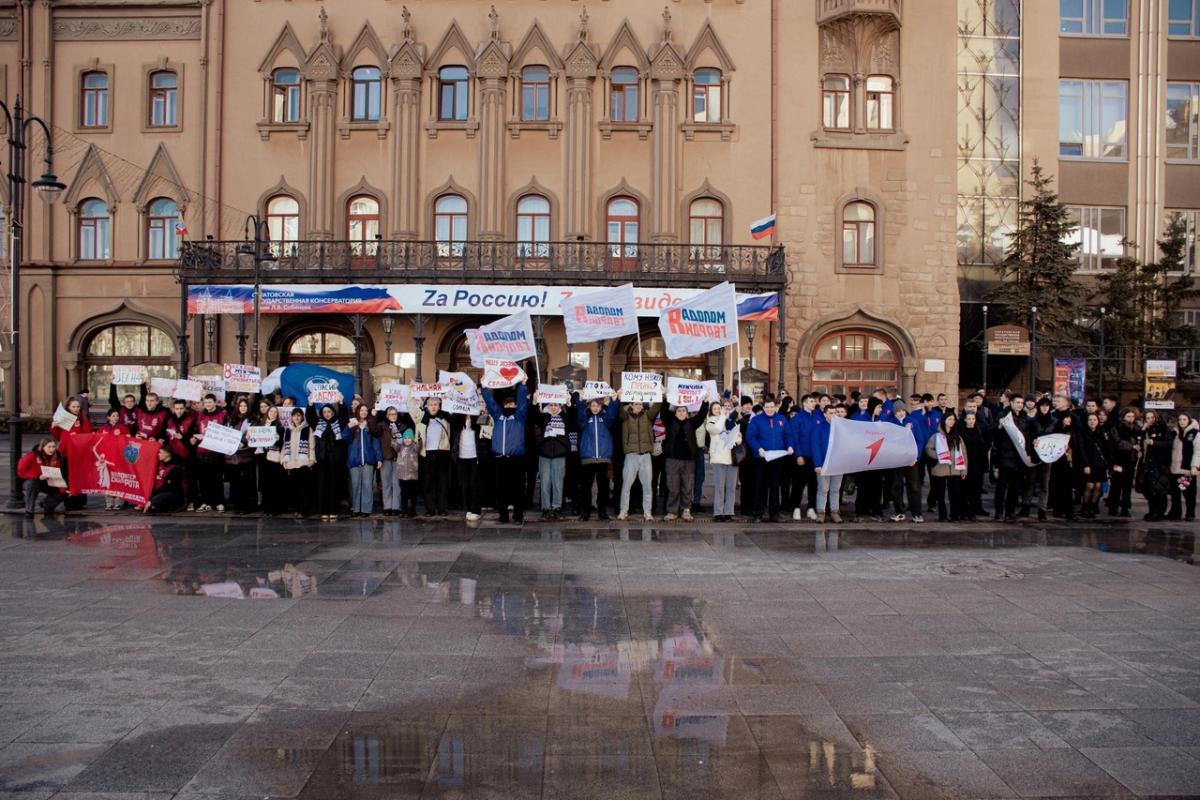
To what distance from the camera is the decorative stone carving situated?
A: 3148 centimetres

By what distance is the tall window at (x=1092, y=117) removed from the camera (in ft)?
112

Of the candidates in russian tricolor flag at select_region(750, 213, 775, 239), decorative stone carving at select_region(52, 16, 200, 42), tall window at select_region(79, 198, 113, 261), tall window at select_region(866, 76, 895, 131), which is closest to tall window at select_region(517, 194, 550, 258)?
russian tricolor flag at select_region(750, 213, 775, 239)

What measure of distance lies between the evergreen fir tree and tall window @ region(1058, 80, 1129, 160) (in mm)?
3452

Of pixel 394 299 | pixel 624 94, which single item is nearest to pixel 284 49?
pixel 394 299

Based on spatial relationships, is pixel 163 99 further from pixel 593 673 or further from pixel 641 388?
pixel 593 673

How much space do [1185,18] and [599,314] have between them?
29951mm

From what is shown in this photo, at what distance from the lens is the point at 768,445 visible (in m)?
14.6

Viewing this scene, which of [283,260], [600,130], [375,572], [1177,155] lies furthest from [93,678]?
[1177,155]

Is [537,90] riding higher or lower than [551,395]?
higher

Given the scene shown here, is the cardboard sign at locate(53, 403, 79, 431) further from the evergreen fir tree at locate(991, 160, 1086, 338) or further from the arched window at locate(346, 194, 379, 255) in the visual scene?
the evergreen fir tree at locate(991, 160, 1086, 338)

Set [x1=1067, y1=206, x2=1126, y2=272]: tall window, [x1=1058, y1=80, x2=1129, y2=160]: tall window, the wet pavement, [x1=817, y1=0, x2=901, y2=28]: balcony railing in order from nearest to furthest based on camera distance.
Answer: the wet pavement → [x1=817, y1=0, x2=901, y2=28]: balcony railing → [x1=1058, y1=80, x2=1129, y2=160]: tall window → [x1=1067, y1=206, x2=1126, y2=272]: tall window

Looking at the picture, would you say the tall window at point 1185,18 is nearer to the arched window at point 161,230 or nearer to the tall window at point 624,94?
the tall window at point 624,94

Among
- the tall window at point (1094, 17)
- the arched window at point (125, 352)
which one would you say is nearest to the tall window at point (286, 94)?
the arched window at point (125, 352)

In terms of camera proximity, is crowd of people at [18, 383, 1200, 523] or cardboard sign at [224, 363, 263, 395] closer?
crowd of people at [18, 383, 1200, 523]
